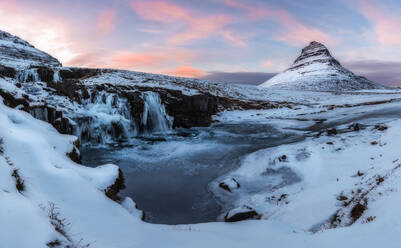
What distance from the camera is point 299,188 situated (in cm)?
1163

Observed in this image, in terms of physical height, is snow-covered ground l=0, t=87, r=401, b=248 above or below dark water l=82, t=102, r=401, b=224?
above

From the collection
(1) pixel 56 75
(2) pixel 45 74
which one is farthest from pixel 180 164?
(1) pixel 56 75

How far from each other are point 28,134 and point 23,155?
196cm

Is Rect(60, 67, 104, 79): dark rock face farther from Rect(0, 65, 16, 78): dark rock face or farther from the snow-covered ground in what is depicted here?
the snow-covered ground

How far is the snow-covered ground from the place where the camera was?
4.48 m

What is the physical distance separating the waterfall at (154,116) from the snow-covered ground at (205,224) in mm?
18343

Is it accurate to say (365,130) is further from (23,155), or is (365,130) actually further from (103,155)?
(23,155)

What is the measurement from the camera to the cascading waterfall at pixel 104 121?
21578mm

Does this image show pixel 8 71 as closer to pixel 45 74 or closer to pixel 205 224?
pixel 45 74

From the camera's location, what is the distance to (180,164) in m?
17.4

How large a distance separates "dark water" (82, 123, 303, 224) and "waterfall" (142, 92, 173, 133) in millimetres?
2749

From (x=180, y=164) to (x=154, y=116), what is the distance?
48.8 feet

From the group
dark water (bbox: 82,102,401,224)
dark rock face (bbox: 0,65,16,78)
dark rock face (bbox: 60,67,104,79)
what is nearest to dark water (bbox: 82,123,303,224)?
dark water (bbox: 82,102,401,224)

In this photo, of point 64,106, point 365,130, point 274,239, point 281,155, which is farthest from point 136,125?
point 274,239
